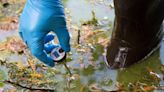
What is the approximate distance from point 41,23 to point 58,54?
0.45 m

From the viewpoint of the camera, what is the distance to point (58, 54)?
9.61ft

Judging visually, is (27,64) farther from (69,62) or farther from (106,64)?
(106,64)

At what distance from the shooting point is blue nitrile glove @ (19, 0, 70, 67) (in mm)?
2539

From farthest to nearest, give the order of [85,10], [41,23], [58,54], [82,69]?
1. [85,10]
2. [82,69]
3. [58,54]
4. [41,23]

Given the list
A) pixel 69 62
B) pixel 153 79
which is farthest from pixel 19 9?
pixel 153 79

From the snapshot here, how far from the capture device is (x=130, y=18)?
284 cm

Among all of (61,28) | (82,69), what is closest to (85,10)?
(82,69)

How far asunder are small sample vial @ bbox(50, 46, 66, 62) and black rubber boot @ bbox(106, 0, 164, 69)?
34cm

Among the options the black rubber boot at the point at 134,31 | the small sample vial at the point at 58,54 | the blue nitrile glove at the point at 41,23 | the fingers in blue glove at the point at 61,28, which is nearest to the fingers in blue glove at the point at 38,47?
the blue nitrile glove at the point at 41,23

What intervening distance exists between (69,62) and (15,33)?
58 cm

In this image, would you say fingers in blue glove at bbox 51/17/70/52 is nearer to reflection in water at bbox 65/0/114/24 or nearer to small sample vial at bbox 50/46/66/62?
small sample vial at bbox 50/46/66/62

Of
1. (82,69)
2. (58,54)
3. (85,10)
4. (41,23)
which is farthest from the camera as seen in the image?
(85,10)

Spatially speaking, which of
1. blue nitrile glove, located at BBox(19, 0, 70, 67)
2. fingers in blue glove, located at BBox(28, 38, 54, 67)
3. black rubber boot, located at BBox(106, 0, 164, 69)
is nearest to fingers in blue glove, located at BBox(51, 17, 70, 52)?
blue nitrile glove, located at BBox(19, 0, 70, 67)

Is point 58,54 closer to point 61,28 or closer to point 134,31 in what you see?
point 61,28
